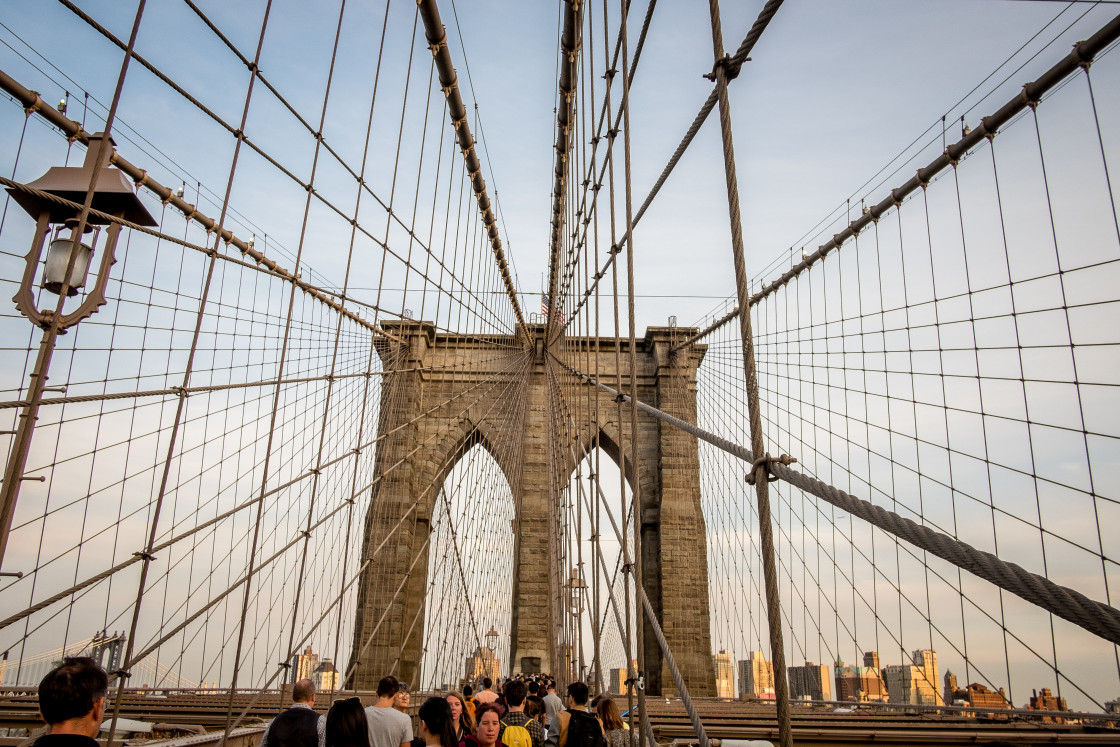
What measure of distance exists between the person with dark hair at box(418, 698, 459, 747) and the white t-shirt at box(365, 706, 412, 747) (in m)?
0.22

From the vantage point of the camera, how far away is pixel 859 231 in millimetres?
8125

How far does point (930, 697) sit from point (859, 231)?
5875 mm

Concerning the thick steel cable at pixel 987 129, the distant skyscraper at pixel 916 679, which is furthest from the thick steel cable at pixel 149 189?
the distant skyscraper at pixel 916 679

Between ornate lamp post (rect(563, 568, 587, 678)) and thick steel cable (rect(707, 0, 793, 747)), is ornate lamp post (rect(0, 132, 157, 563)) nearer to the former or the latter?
thick steel cable (rect(707, 0, 793, 747))

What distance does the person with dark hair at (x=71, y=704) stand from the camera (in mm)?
1229

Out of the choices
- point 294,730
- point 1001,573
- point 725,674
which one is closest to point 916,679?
point 294,730

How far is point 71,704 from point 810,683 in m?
11.2

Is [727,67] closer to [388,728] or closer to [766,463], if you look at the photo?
[766,463]

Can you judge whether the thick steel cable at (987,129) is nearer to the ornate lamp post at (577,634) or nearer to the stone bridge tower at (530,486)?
the ornate lamp post at (577,634)

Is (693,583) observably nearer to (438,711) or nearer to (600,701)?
(600,701)

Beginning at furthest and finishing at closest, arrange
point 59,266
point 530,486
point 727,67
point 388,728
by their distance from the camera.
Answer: point 530,486 → point 59,266 → point 388,728 → point 727,67

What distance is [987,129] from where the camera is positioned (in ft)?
17.4

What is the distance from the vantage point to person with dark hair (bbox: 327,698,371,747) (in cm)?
188

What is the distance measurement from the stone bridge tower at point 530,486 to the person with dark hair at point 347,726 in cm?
963
